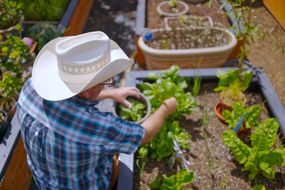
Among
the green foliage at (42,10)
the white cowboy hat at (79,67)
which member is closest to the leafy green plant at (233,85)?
the white cowboy hat at (79,67)

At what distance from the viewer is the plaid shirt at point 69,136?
5.33 ft

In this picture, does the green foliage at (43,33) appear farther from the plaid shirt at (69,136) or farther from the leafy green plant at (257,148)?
the leafy green plant at (257,148)

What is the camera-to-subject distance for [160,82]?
2.76m

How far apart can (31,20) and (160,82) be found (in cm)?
225

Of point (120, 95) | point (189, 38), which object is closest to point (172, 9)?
point (189, 38)

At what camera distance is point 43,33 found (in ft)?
11.2

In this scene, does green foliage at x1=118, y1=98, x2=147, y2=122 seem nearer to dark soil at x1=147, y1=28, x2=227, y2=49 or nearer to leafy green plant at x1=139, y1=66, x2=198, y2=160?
leafy green plant at x1=139, y1=66, x2=198, y2=160

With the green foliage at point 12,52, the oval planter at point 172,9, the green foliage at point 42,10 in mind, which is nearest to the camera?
the green foliage at point 12,52

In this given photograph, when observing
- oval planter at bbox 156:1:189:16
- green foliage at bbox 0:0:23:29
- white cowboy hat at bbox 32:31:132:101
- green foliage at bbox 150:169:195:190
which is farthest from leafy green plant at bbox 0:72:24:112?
oval planter at bbox 156:1:189:16

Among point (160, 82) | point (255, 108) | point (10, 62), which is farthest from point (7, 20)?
point (255, 108)

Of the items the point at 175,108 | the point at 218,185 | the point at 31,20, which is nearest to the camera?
the point at 218,185

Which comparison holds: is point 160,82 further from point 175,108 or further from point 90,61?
point 90,61

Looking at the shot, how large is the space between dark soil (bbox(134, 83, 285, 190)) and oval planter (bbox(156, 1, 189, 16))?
1.81m

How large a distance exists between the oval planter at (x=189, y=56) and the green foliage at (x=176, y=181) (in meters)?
1.46
